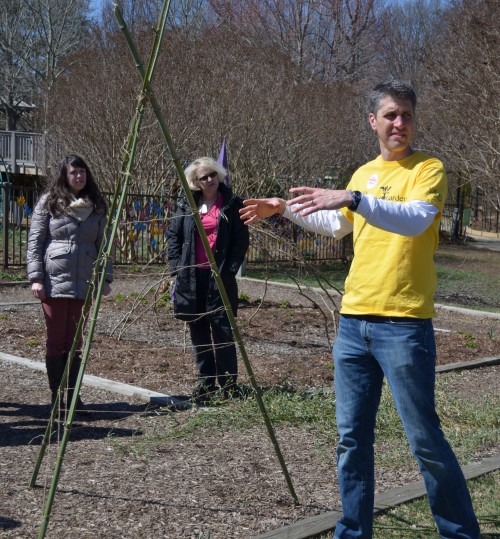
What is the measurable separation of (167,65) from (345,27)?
18.5 meters

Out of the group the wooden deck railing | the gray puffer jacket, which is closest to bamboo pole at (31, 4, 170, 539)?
the gray puffer jacket

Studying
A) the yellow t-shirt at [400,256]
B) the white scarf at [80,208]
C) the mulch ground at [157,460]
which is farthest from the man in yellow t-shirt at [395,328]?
the white scarf at [80,208]

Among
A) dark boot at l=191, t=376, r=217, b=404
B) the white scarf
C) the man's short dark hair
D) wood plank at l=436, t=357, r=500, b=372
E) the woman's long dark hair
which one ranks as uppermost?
the man's short dark hair

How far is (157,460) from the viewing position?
16.8 ft

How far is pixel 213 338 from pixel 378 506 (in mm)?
2481

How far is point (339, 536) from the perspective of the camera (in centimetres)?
372

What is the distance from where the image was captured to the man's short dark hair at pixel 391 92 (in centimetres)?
355

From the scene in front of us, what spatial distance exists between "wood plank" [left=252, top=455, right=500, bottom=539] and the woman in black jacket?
2.00 meters

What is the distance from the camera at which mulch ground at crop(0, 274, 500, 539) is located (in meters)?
4.21

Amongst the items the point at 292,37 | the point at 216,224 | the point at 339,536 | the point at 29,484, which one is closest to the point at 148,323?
the point at 216,224

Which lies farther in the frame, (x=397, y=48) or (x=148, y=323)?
(x=397, y=48)

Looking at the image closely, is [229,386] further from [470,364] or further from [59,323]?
[470,364]

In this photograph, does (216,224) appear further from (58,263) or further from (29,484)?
(29,484)

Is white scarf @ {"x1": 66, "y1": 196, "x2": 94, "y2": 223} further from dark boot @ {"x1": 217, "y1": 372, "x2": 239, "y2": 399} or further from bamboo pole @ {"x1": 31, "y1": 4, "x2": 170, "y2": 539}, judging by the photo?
bamboo pole @ {"x1": 31, "y1": 4, "x2": 170, "y2": 539}
